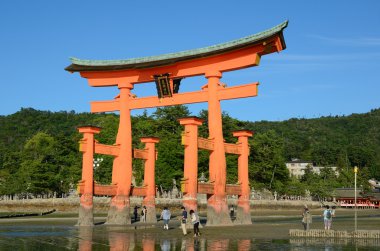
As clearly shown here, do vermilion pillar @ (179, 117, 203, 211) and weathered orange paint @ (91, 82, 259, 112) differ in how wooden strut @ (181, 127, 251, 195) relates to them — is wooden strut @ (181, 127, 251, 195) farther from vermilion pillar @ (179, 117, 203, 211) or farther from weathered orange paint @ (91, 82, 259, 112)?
weathered orange paint @ (91, 82, 259, 112)

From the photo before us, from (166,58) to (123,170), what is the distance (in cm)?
796

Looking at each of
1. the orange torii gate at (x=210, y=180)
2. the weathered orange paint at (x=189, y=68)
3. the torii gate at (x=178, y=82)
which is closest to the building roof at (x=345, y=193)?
the orange torii gate at (x=210, y=180)

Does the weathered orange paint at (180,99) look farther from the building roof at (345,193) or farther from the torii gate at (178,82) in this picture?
the building roof at (345,193)

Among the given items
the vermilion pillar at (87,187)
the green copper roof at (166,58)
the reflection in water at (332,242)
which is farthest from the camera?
the vermilion pillar at (87,187)

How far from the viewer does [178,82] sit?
111 ft

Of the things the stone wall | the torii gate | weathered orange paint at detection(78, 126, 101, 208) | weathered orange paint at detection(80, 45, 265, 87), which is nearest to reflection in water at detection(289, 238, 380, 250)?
the torii gate

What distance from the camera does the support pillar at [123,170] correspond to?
3375 cm

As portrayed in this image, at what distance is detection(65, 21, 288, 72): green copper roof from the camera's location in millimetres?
28906

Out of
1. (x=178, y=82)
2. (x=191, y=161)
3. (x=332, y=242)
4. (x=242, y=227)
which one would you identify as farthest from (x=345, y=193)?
(x=332, y=242)

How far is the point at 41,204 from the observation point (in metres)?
64.2

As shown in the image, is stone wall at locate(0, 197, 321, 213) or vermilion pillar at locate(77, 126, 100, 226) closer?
vermilion pillar at locate(77, 126, 100, 226)

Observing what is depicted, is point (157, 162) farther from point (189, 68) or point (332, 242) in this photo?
point (332, 242)

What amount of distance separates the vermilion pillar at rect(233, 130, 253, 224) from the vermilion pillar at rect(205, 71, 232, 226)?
7.47 feet

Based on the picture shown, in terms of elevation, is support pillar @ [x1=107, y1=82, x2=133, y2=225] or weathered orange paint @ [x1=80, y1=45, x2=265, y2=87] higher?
weathered orange paint @ [x1=80, y1=45, x2=265, y2=87]
